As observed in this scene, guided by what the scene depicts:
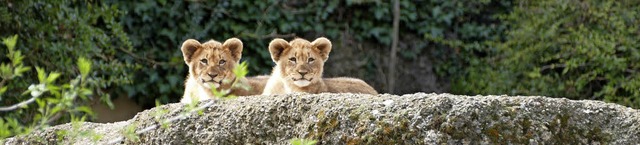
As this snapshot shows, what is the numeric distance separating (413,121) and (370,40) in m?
8.76

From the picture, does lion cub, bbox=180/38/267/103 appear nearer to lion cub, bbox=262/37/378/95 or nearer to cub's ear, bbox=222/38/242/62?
cub's ear, bbox=222/38/242/62

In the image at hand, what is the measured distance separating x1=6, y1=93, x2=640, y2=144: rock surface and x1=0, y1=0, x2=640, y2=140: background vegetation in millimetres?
5040

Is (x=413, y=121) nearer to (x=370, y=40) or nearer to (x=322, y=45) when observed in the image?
(x=322, y=45)

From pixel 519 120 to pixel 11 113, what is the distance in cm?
606

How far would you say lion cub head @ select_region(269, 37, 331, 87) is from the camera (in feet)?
20.6

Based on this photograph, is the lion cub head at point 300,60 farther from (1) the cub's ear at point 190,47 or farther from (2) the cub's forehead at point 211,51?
(1) the cub's ear at point 190,47

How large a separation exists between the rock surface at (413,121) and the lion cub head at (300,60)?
1.23 m

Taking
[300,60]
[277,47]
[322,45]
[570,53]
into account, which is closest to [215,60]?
[277,47]

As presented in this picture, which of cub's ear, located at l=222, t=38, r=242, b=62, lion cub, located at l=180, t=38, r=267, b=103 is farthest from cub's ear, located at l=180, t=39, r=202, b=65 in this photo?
cub's ear, located at l=222, t=38, r=242, b=62

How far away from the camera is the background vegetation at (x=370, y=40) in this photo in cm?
1012

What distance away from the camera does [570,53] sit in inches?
462

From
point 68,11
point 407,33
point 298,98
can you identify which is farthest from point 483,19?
point 298,98

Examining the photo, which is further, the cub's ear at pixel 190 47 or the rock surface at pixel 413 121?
the cub's ear at pixel 190 47

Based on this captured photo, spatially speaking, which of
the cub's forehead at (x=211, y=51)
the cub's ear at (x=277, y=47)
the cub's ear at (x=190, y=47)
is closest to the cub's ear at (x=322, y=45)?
the cub's ear at (x=277, y=47)
